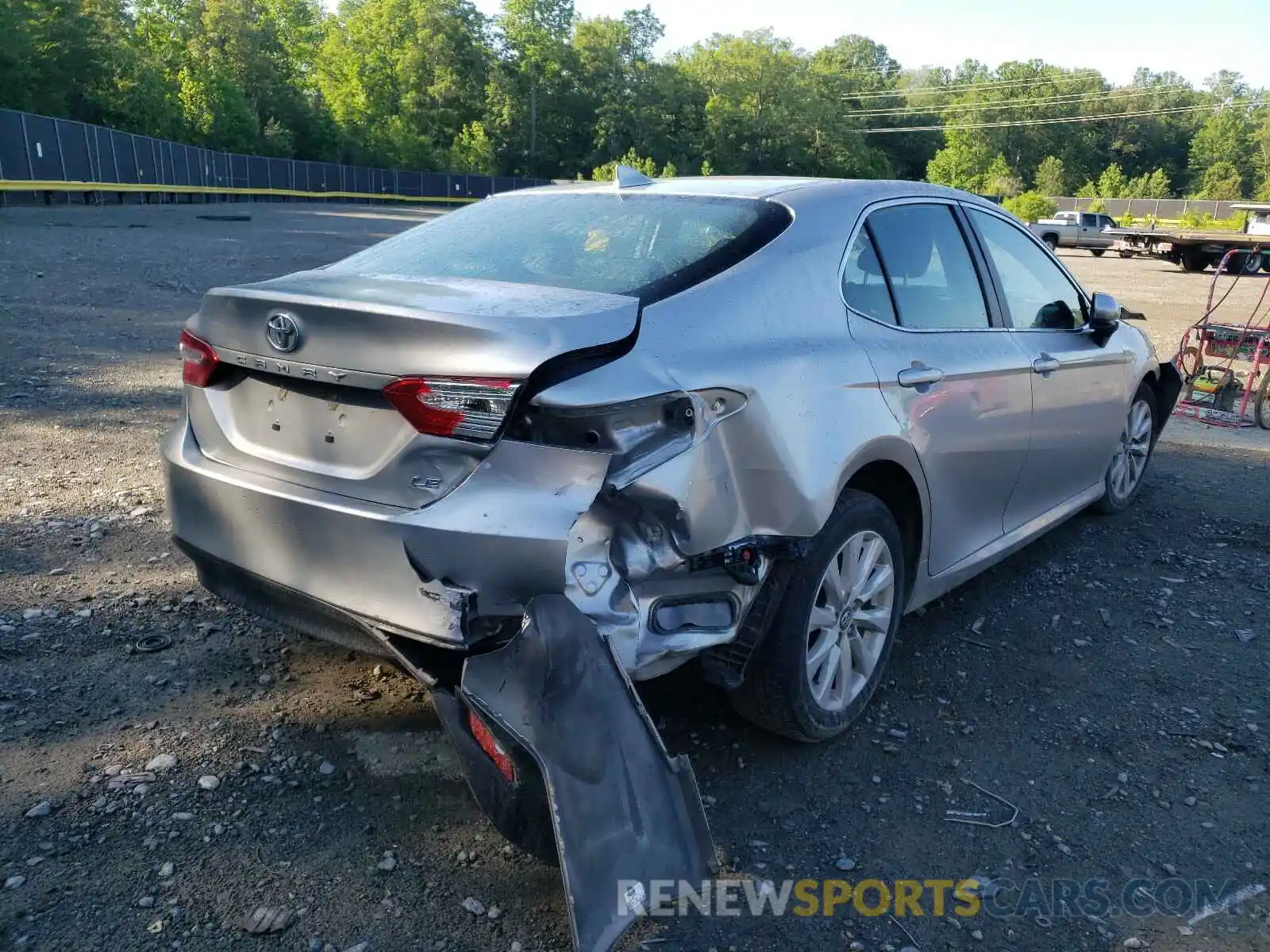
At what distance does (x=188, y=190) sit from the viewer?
1694 inches

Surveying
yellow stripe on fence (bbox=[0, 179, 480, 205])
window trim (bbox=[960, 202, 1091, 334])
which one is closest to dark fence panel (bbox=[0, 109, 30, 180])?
yellow stripe on fence (bbox=[0, 179, 480, 205])

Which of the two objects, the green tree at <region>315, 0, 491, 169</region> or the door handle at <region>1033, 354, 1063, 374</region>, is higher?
the green tree at <region>315, 0, 491, 169</region>

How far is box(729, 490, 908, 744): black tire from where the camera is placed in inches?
116

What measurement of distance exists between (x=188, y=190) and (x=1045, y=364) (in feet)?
148

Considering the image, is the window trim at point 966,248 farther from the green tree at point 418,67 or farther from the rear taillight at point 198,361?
the green tree at point 418,67

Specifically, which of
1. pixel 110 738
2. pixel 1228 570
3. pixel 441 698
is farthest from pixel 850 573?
pixel 1228 570

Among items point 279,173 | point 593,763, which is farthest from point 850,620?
point 279,173

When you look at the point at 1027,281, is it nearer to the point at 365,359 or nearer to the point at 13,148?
the point at 365,359

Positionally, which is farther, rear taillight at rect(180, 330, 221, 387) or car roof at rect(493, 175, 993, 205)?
car roof at rect(493, 175, 993, 205)

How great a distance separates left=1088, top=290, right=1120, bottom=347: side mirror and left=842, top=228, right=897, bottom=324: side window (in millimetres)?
1717

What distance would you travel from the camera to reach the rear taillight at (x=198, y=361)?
3.05 metres

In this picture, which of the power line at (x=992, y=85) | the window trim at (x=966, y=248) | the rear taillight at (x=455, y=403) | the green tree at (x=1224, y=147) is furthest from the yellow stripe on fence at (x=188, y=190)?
the green tree at (x=1224, y=147)

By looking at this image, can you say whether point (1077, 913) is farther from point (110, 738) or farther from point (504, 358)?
point (110, 738)

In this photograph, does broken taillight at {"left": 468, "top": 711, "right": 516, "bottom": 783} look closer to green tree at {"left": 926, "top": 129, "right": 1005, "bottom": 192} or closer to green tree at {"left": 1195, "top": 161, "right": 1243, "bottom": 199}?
green tree at {"left": 926, "top": 129, "right": 1005, "bottom": 192}
